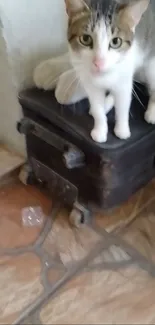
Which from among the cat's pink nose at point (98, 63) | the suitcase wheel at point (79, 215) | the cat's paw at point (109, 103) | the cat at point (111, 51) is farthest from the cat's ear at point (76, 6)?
the suitcase wheel at point (79, 215)

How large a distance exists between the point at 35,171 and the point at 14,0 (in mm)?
470

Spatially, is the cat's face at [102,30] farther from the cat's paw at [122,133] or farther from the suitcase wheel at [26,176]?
the suitcase wheel at [26,176]

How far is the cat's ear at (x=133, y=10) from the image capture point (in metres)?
0.90

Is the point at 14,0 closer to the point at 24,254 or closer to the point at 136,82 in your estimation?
the point at 136,82

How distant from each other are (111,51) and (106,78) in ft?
0.26

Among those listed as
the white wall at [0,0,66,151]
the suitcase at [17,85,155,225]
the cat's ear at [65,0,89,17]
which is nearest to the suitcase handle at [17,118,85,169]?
the suitcase at [17,85,155,225]

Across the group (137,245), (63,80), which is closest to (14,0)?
(63,80)

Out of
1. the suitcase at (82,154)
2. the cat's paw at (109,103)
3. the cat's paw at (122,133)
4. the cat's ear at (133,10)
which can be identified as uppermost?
the cat's ear at (133,10)

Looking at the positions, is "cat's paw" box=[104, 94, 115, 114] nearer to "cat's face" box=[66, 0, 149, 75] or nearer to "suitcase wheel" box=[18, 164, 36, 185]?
"cat's face" box=[66, 0, 149, 75]

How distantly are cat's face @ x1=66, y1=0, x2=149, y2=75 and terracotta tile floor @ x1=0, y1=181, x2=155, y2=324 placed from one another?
47 cm

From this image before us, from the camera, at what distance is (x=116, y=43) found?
91cm

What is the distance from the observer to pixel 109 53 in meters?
0.90

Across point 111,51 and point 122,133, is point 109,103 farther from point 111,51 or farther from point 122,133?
point 111,51

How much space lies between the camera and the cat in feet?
2.94
